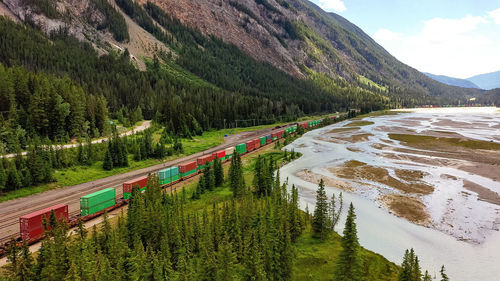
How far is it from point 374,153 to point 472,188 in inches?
1419

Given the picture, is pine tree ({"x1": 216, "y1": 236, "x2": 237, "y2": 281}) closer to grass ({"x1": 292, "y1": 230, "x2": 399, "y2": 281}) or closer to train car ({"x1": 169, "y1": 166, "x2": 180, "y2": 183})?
grass ({"x1": 292, "y1": 230, "x2": 399, "y2": 281})

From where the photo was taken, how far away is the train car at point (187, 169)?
59.8 metres

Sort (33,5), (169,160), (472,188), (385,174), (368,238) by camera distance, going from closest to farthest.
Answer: (368,238) → (472,188) → (385,174) → (169,160) → (33,5)

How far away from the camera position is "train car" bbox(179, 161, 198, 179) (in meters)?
59.8

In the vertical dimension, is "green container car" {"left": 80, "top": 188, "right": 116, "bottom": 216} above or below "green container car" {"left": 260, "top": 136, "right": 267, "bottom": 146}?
below

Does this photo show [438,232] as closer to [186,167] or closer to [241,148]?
[186,167]

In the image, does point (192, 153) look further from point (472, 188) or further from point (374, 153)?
point (472, 188)

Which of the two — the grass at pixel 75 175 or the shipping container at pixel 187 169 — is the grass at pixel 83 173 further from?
the shipping container at pixel 187 169

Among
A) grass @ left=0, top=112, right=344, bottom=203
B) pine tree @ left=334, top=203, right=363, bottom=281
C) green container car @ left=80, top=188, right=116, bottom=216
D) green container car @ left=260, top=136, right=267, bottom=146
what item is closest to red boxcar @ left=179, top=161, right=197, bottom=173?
grass @ left=0, top=112, right=344, bottom=203

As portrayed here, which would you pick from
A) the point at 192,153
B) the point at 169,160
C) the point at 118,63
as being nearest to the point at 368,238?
the point at 169,160

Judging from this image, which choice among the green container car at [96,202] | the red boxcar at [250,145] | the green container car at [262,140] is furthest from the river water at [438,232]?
the green container car at [262,140]

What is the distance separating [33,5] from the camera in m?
177

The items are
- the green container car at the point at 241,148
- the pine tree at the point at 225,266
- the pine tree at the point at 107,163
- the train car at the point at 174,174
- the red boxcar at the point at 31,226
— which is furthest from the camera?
the green container car at the point at 241,148

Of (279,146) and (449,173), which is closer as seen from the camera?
(449,173)
